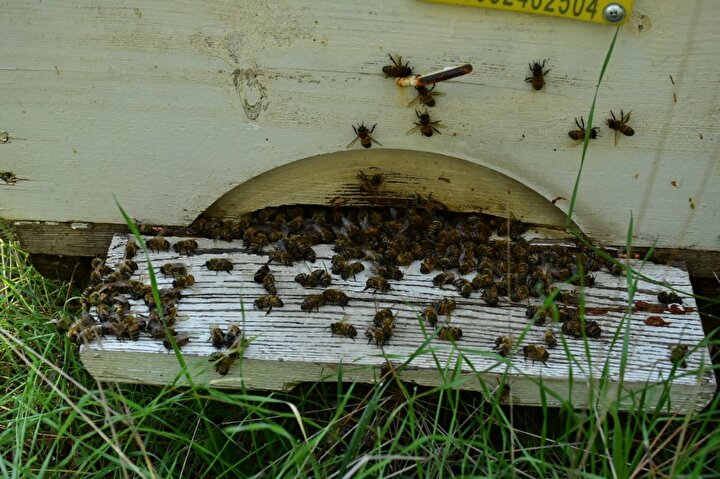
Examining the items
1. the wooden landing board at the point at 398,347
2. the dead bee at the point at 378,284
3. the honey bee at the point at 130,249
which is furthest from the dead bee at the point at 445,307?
the honey bee at the point at 130,249

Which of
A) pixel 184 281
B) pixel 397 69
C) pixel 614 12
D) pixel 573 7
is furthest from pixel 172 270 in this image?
pixel 614 12

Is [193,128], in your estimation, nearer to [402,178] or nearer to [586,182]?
[402,178]

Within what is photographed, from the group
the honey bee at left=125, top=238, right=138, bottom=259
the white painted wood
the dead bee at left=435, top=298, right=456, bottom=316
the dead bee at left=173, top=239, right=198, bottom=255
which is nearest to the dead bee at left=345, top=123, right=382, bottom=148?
the white painted wood

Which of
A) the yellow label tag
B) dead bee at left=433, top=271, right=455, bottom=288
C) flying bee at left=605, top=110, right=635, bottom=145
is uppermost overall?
the yellow label tag

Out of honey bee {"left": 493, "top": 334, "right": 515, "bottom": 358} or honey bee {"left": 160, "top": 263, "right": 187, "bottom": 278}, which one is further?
honey bee {"left": 160, "top": 263, "right": 187, "bottom": 278}

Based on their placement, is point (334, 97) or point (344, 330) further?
point (334, 97)

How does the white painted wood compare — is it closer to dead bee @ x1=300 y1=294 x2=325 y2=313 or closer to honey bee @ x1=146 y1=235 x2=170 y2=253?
honey bee @ x1=146 y1=235 x2=170 y2=253

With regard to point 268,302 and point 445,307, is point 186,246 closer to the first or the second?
point 268,302
